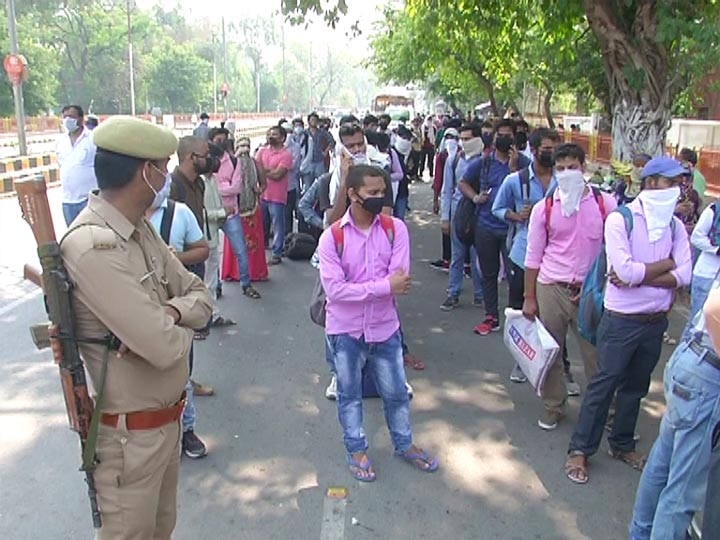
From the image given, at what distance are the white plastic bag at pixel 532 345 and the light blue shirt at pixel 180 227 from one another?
2123 mm

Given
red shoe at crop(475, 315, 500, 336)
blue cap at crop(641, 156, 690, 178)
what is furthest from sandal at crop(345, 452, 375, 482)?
red shoe at crop(475, 315, 500, 336)

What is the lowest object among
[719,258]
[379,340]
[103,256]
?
[379,340]

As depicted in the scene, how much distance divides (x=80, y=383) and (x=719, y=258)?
4.11m

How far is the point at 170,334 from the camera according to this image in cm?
212

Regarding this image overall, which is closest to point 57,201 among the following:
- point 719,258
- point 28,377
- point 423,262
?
point 423,262

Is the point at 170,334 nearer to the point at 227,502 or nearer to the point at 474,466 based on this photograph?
the point at 227,502

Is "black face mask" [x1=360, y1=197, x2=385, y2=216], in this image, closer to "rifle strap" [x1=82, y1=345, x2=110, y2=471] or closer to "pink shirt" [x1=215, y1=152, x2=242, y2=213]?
"rifle strap" [x1=82, y1=345, x2=110, y2=471]

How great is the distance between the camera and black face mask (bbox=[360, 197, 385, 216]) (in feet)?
12.1

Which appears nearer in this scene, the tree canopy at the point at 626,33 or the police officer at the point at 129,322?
the police officer at the point at 129,322

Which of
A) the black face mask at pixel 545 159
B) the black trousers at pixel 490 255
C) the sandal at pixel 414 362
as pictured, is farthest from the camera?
the black trousers at pixel 490 255

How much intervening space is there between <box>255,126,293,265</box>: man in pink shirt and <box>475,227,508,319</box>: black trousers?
3597 mm

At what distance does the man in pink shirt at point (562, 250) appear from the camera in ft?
14.1

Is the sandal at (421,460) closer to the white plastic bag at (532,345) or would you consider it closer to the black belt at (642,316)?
the white plastic bag at (532,345)

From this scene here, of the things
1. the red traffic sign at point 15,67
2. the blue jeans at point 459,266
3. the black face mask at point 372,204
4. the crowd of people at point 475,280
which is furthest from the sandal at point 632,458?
the red traffic sign at point 15,67
